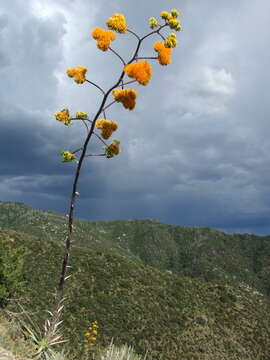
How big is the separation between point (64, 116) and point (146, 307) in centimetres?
4996

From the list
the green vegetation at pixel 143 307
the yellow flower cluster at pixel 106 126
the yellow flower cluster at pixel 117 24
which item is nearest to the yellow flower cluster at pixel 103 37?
the yellow flower cluster at pixel 117 24

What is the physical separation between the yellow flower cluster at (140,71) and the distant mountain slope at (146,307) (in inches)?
1441

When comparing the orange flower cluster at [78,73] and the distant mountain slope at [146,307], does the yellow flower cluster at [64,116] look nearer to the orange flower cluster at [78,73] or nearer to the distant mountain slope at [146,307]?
the orange flower cluster at [78,73]

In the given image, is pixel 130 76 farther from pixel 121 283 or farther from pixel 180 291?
pixel 180 291

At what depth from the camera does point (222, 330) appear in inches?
2114

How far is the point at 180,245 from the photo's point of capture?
186m

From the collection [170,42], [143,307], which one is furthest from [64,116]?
[143,307]

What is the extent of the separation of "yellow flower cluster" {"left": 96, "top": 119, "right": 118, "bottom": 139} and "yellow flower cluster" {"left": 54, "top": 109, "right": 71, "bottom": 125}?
17.8 inches

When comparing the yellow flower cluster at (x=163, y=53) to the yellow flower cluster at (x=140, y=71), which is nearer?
the yellow flower cluster at (x=140, y=71)

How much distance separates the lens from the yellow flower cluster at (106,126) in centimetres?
539

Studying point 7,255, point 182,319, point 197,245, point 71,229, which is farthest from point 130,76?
point 197,245

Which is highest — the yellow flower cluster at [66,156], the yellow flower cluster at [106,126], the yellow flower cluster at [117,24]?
the yellow flower cluster at [117,24]

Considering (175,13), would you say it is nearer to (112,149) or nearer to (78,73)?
(78,73)

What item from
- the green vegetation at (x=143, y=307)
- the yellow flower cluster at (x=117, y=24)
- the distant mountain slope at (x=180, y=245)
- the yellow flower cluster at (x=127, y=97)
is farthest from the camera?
the distant mountain slope at (x=180, y=245)
